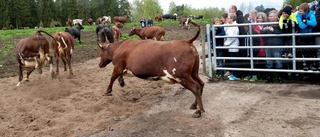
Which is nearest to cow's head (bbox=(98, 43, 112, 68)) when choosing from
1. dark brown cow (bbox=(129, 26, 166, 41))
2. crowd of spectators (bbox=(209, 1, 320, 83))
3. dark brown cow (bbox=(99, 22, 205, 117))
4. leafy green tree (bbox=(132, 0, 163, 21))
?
dark brown cow (bbox=(99, 22, 205, 117))

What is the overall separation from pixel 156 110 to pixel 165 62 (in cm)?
95

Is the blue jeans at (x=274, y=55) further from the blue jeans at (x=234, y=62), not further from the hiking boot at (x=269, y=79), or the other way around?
the blue jeans at (x=234, y=62)

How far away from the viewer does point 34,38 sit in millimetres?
8648

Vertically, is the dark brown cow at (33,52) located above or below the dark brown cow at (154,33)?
below

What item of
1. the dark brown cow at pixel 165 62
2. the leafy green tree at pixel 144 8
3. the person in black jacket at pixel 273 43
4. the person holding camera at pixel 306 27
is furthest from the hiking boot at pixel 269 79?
the leafy green tree at pixel 144 8

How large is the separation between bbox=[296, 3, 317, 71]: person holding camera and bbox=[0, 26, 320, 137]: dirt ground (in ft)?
1.85

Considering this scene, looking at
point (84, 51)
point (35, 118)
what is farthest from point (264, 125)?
point (84, 51)

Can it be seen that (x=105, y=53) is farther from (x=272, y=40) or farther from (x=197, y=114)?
(x=272, y=40)

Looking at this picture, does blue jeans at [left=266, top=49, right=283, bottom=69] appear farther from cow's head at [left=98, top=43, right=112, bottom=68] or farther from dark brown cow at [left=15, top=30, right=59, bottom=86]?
dark brown cow at [left=15, top=30, right=59, bottom=86]

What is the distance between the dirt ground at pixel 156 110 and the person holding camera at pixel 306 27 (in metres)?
0.57

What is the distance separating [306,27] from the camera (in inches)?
288

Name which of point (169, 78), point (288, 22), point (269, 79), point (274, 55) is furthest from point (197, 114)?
point (288, 22)

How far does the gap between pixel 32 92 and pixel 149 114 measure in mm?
3642

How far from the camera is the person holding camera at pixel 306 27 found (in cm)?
716
